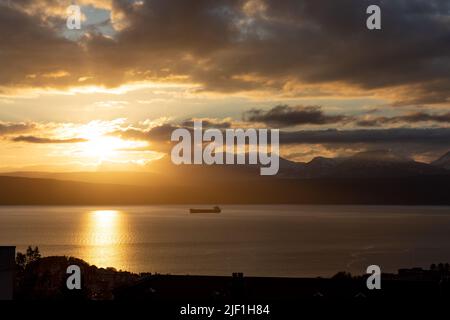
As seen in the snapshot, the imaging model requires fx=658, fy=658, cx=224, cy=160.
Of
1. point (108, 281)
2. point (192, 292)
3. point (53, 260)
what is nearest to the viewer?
point (192, 292)

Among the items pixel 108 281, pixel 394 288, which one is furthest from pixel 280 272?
pixel 394 288

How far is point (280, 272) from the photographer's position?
523 ft

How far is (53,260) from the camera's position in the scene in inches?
5423
